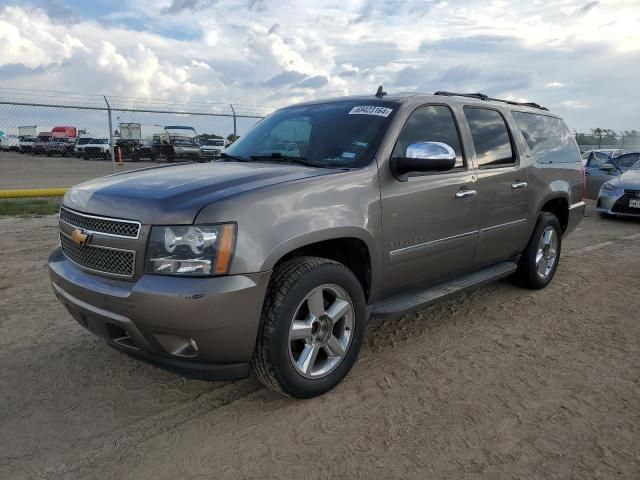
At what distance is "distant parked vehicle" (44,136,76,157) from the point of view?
111 feet

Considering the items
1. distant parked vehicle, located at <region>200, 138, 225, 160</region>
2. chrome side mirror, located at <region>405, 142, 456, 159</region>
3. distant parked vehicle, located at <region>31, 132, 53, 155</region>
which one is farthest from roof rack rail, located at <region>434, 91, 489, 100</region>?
distant parked vehicle, located at <region>31, 132, 53, 155</region>

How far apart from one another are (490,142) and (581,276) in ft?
7.94

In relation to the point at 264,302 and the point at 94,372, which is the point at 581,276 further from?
the point at 94,372

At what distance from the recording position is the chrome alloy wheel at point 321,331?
118 inches

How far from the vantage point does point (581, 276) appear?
591cm

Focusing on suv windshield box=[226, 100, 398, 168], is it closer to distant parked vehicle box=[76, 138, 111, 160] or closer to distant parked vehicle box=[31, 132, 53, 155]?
distant parked vehicle box=[76, 138, 111, 160]

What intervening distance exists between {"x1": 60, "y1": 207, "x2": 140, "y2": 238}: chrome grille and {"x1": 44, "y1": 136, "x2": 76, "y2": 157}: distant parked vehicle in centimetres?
3395

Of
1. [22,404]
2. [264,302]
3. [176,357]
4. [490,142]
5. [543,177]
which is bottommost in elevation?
[22,404]

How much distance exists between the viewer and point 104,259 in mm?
2836

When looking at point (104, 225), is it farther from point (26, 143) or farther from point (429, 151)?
point (26, 143)

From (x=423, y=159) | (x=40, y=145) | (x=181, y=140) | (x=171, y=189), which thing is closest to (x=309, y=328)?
(x=171, y=189)

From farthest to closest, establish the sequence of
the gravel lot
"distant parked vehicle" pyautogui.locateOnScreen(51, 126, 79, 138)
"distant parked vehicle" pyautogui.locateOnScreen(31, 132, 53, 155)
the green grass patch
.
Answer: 1. "distant parked vehicle" pyautogui.locateOnScreen(51, 126, 79, 138)
2. "distant parked vehicle" pyautogui.locateOnScreen(31, 132, 53, 155)
3. the gravel lot
4. the green grass patch

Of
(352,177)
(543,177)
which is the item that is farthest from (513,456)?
(543,177)

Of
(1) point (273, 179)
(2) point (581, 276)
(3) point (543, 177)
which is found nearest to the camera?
(1) point (273, 179)
